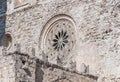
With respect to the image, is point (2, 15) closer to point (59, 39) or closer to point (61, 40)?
point (59, 39)

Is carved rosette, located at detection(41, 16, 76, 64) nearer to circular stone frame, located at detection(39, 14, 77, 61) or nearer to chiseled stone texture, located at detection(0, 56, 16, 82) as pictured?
circular stone frame, located at detection(39, 14, 77, 61)

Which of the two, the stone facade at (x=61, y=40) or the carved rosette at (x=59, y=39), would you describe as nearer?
the stone facade at (x=61, y=40)

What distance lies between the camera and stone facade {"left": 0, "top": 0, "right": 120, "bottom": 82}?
12352 millimetres

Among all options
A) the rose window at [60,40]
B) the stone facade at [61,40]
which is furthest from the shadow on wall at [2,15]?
the rose window at [60,40]

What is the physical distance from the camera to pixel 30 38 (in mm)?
17531

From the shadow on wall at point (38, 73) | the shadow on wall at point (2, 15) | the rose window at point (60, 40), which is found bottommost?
the shadow on wall at point (38, 73)

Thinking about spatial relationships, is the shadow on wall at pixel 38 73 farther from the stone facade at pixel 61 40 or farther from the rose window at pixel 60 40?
the rose window at pixel 60 40

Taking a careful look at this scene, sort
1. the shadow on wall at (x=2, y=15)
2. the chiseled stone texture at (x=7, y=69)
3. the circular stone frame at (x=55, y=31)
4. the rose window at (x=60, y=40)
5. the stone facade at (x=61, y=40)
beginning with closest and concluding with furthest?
the chiseled stone texture at (x=7, y=69), the stone facade at (x=61, y=40), the circular stone frame at (x=55, y=31), the rose window at (x=60, y=40), the shadow on wall at (x=2, y=15)

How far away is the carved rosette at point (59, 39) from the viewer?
16.1 m

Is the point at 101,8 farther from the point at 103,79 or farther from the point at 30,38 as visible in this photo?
the point at 30,38

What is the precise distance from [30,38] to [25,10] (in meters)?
1.52

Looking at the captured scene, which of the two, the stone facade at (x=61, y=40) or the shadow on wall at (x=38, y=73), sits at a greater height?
the stone facade at (x=61, y=40)

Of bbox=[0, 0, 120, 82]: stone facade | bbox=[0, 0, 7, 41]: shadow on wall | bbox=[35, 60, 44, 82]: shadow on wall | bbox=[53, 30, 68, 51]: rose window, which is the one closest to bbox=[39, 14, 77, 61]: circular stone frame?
bbox=[0, 0, 120, 82]: stone facade

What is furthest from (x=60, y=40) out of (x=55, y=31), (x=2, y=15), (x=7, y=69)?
(x=7, y=69)
